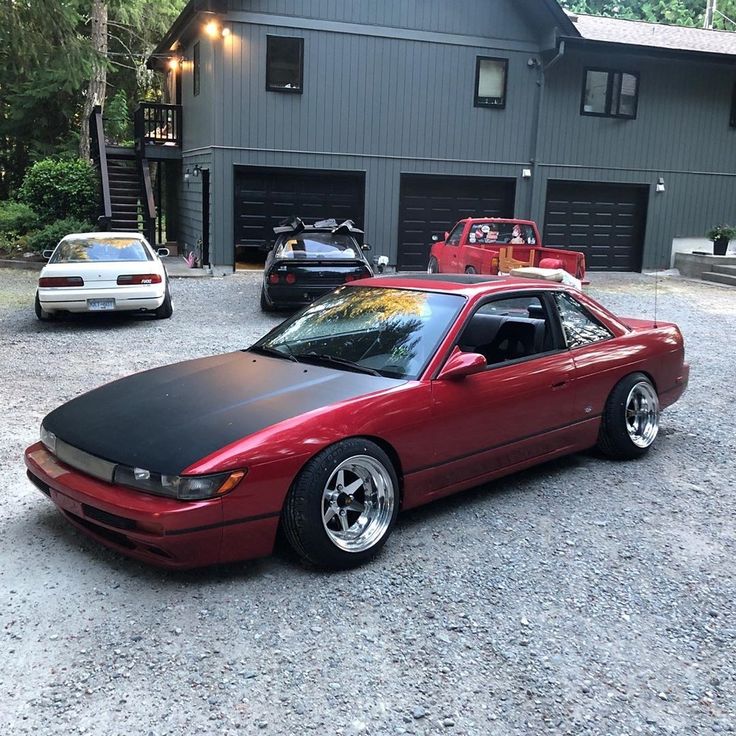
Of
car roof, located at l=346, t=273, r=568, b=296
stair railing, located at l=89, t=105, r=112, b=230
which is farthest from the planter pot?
car roof, located at l=346, t=273, r=568, b=296

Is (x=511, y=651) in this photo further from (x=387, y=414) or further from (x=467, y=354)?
(x=467, y=354)

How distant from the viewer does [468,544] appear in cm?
428

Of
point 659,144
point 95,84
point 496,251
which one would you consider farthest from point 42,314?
point 659,144

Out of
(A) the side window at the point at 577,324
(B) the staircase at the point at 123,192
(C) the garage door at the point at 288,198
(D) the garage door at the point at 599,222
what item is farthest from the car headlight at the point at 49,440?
(D) the garage door at the point at 599,222

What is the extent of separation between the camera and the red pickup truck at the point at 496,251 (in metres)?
13.1

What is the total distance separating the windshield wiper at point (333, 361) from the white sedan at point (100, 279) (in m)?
6.60

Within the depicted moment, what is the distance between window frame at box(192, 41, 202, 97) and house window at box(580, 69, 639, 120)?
385 inches

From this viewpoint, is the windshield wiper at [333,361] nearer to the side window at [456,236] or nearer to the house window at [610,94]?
the side window at [456,236]

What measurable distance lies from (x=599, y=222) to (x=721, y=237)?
10.2 ft

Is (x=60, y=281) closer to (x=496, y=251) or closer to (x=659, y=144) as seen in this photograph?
(x=496, y=251)

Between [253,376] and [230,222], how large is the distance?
14.4 meters

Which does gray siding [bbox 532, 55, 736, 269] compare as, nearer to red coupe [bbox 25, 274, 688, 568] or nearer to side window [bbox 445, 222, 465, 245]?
side window [bbox 445, 222, 465, 245]

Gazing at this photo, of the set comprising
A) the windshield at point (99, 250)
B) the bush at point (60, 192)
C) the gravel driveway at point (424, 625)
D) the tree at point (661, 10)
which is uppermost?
the tree at point (661, 10)

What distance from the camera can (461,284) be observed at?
201 inches
